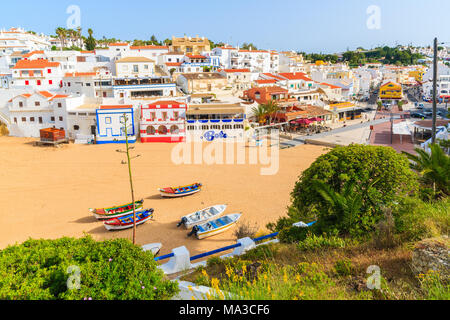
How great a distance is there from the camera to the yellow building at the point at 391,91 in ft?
250

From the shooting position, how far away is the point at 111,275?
6023mm

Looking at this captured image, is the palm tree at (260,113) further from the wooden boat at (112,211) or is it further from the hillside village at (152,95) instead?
the wooden boat at (112,211)

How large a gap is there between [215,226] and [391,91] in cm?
7417

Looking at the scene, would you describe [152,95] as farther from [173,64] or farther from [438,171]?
[438,171]

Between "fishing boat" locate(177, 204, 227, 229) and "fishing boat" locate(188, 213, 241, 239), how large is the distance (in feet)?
2.25

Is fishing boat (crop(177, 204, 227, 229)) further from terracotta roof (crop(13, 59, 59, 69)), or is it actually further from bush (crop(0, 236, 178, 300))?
terracotta roof (crop(13, 59, 59, 69))

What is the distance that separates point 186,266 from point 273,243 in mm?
2971

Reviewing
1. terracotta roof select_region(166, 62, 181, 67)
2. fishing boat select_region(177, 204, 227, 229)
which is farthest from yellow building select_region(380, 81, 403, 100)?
fishing boat select_region(177, 204, 227, 229)

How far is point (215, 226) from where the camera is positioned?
17.4 m

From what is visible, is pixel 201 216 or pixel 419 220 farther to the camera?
pixel 201 216

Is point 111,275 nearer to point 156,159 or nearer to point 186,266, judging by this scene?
point 186,266

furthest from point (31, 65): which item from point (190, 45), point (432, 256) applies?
point (432, 256)

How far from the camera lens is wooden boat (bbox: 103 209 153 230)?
18328 mm

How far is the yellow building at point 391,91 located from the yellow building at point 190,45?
152 ft
